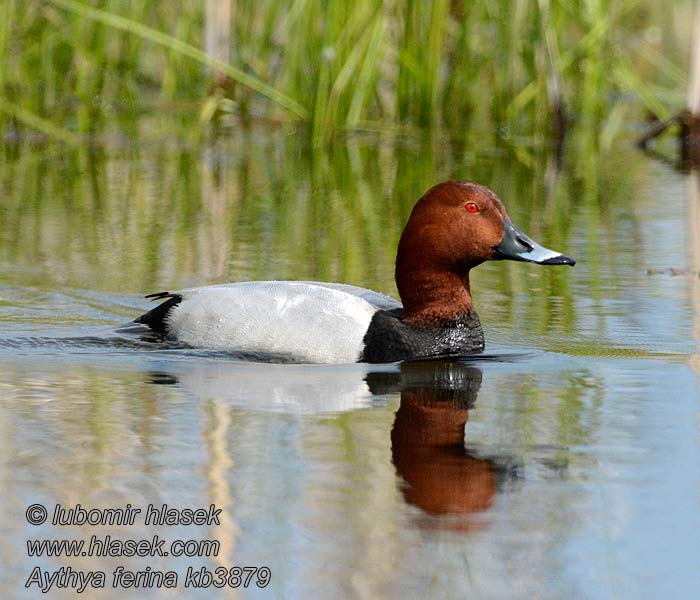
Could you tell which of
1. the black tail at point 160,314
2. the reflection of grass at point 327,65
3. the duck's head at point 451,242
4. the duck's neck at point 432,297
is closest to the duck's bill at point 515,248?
the duck's head at point 451,242

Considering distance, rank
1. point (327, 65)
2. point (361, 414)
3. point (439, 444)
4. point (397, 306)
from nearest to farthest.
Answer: point (439, 444)
point (361, 414)
point (397, 306)
point (327, 65)

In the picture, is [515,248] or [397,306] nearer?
[515,248]

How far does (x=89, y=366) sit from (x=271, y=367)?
76 centimetres

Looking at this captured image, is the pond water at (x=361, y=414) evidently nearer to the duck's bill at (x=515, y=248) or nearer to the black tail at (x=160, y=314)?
the black tail at (x=160, y=314)

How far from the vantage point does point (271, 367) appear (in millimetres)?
6578

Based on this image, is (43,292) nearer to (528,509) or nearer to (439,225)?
(439,225)

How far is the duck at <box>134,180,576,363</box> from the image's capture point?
670cm

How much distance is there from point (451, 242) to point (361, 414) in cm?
152

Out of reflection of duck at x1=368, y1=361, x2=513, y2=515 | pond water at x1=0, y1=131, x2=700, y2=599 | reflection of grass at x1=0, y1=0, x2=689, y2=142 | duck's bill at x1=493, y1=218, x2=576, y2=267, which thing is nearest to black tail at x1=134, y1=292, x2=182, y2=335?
pond water at x1=0, y1=131, x2=700, y2=599

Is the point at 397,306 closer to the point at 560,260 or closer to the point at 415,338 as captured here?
the point at 415,338

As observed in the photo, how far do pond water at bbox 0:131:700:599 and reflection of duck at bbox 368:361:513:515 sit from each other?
1cm

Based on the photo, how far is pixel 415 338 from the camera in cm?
679

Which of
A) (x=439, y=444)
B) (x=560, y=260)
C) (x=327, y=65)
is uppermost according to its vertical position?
(x=327, y=65)

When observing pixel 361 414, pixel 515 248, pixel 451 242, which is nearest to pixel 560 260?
pixel 515 248
